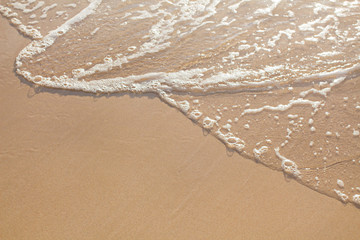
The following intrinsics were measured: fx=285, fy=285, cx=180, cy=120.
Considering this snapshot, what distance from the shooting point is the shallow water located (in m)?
2.82

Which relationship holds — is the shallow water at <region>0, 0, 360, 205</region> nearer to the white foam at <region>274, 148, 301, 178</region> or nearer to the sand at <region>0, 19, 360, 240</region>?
the white foam at <region>274, 148, 301, 178</region>

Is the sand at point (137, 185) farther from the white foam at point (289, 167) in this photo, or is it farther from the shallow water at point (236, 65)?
the shallow water at point (236, 65)

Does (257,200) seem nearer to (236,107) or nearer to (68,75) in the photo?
(236,107)

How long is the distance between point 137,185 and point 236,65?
6.64 ft

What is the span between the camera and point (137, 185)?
2516mm

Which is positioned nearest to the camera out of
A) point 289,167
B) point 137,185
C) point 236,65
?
point 137,185

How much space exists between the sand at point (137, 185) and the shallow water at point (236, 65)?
0.81 feet

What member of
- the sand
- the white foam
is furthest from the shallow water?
the sand

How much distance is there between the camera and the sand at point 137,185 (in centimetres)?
228

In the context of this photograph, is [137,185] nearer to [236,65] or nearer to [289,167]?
[289,167]

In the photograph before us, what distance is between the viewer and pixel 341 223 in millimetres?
2291

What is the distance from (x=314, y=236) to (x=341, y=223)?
0.27m

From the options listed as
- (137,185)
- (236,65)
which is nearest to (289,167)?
(137,185)


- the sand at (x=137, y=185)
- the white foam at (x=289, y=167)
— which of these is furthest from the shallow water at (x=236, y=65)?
the sand at (x=137, y=185)
